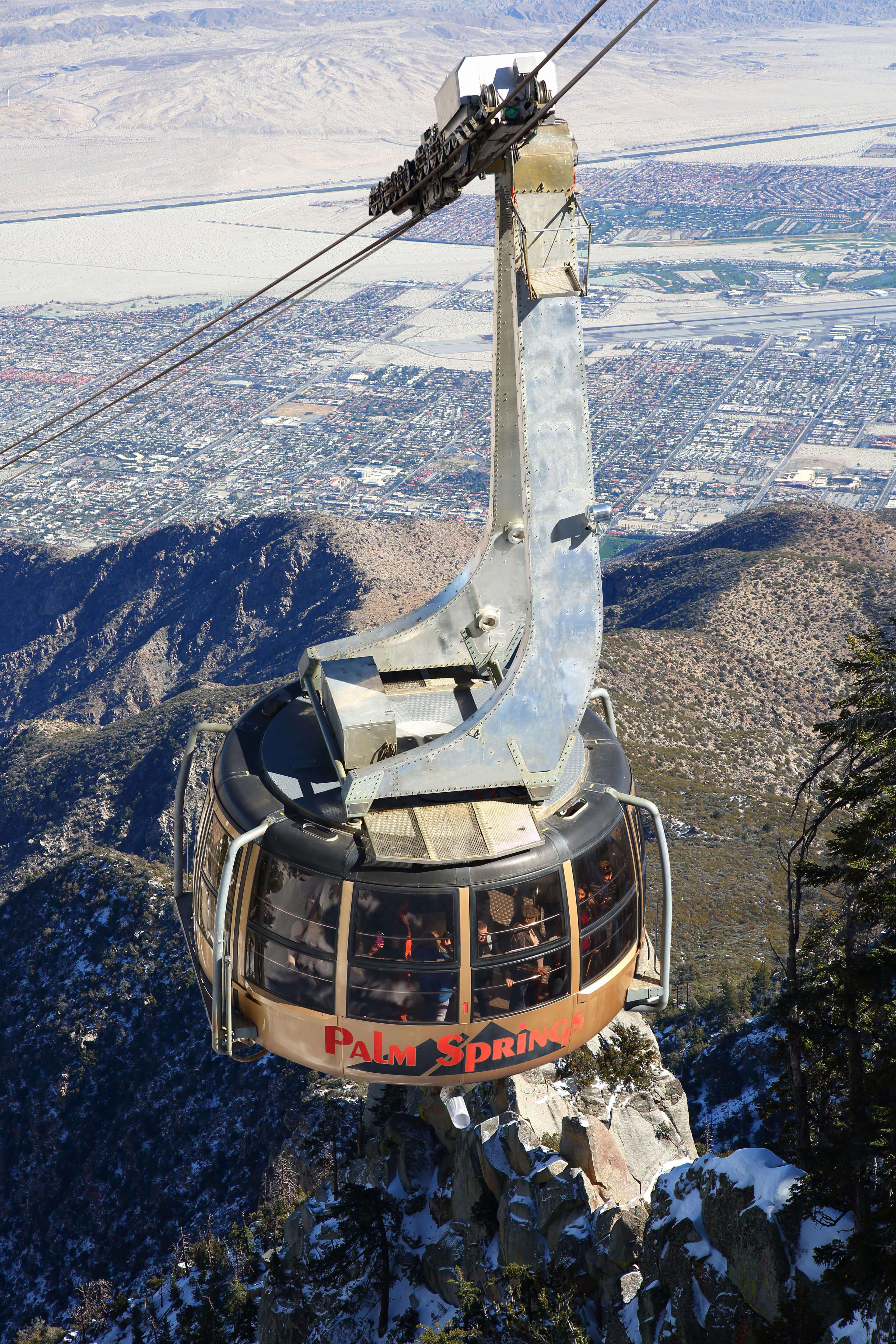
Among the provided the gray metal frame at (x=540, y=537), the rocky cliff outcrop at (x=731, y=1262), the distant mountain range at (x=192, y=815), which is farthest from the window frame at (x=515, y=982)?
the distant mountain range at (x=192, y=815)

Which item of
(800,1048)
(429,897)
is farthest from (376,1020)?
(800,1048)

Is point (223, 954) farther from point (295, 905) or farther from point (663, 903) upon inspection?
point (663, 903)

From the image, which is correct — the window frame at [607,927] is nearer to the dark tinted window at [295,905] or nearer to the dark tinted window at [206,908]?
the dark tinted window at [295,905]

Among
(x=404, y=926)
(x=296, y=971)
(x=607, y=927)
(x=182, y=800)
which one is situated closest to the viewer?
(x=404, y=926)

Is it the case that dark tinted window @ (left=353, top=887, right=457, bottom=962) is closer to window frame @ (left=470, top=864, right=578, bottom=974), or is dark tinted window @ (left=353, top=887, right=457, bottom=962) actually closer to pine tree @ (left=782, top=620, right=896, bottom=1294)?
window frame @ (left=470, top=864, right=578, bottom=974)

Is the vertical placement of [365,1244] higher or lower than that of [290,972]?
lower

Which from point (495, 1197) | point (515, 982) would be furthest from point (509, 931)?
point (495, 1197)

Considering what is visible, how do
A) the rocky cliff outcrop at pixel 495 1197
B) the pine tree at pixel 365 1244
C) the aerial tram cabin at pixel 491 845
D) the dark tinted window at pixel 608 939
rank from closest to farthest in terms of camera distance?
the aerial tram cabin at pixel 491 845 < the dark tinted window at pixel 608 939 < the rocky cliff outcrop at pixel 495 1197 < the pine tree at pixel 365 1244

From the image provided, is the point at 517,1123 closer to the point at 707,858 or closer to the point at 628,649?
the point at 707,858
